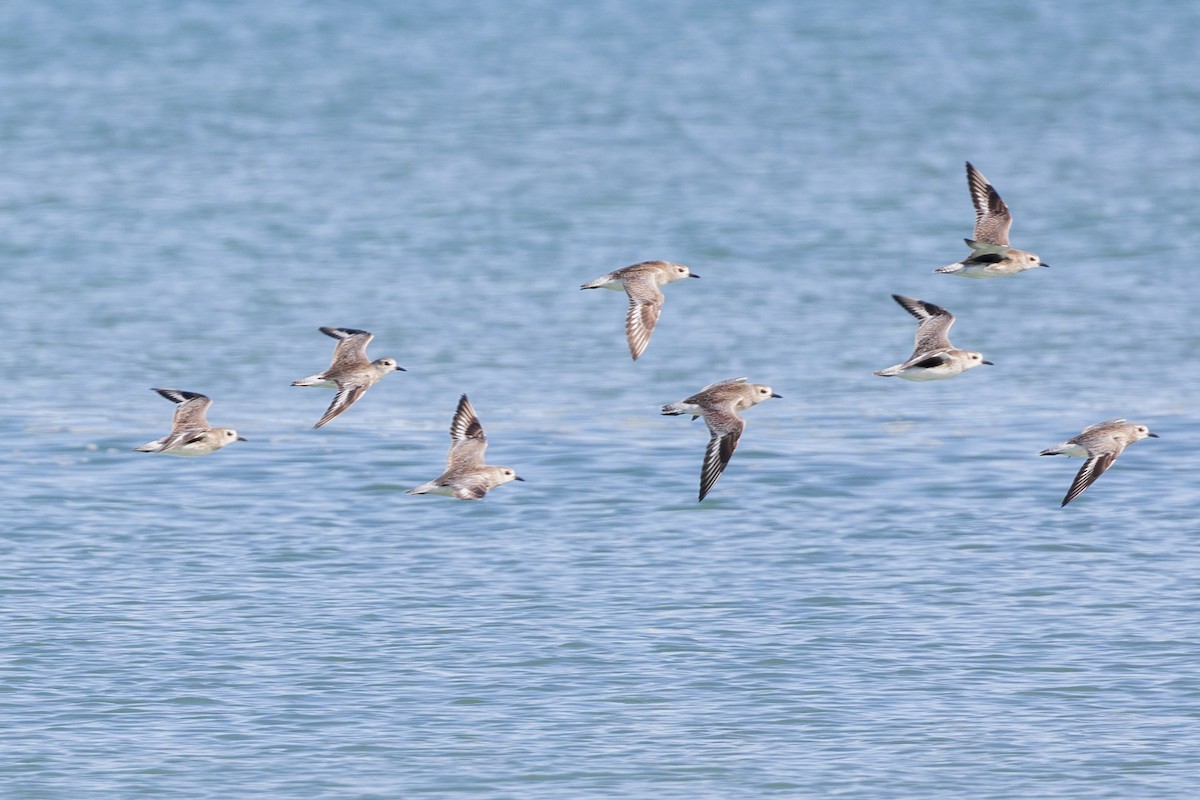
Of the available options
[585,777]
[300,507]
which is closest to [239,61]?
[300,507]

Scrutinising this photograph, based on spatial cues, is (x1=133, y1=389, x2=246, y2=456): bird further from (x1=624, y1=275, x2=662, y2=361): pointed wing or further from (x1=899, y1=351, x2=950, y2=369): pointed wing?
(x1=899, y1=351, x2=950, y2=369): pointed wing

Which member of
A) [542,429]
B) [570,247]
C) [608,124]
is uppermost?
[608,124]

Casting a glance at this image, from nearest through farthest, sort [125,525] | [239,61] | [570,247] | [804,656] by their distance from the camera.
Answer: [804,656] → [125,525] → [570,247] → [239,61]

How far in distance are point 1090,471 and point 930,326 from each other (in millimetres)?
3394

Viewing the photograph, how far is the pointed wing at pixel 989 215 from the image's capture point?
69.4ft

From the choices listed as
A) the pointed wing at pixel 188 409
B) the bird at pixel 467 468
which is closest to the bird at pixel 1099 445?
the bird at pixel 467 468

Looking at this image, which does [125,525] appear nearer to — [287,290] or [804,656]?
[804,656]

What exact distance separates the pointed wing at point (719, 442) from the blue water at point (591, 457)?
2.01 m

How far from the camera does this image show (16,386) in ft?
103

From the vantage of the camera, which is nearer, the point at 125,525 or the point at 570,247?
the point at 125,525

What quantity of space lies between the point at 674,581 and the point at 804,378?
9.79m

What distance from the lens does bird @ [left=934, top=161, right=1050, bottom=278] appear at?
67.8 feet

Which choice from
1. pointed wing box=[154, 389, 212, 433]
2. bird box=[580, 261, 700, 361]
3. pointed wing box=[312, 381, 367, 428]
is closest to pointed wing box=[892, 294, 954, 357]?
bird box=[580, 261, 700, 361]

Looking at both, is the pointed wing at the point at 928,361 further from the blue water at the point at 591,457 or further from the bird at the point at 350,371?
the bird at the point at 350,371
